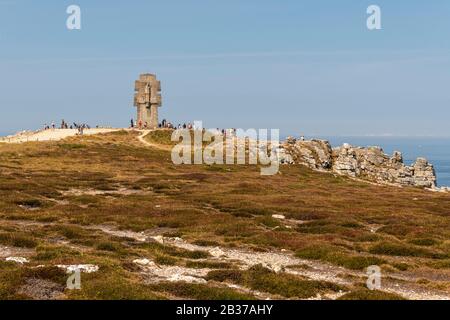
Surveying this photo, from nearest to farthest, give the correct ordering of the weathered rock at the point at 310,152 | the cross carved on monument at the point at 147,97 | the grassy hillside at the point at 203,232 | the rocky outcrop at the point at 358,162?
the grassy hillside at the point at 203,232, the weathered rock at the point at 310,152, the rocky outcrop at the point at 358,162, the cross carved on monument at the point at 147,97

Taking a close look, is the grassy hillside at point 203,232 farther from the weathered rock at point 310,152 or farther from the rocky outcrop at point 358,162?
the rocky outcrop at point 358,162

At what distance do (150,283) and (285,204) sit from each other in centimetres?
3471

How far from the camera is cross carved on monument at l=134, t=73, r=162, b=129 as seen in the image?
434 feet

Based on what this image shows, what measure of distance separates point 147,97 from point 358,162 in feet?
161

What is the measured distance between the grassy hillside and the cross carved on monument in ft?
152

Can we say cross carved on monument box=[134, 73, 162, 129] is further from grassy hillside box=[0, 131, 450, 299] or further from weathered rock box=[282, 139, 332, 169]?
grassy hillside box=[0, 131, 450, 299]

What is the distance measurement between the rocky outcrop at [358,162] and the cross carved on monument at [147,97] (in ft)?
101

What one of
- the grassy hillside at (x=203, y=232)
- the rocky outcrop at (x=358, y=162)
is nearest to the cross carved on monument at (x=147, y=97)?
the rocky outcrop at (x=358, y=162)

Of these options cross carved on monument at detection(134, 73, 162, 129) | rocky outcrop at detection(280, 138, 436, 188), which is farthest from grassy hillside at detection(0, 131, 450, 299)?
cross carved on monument at detection(134, 73, 162, 129)

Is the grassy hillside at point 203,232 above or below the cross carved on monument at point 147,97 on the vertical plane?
below

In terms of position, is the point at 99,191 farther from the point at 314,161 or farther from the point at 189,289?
the point at 314,161

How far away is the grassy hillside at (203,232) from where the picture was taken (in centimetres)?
A: 2430
